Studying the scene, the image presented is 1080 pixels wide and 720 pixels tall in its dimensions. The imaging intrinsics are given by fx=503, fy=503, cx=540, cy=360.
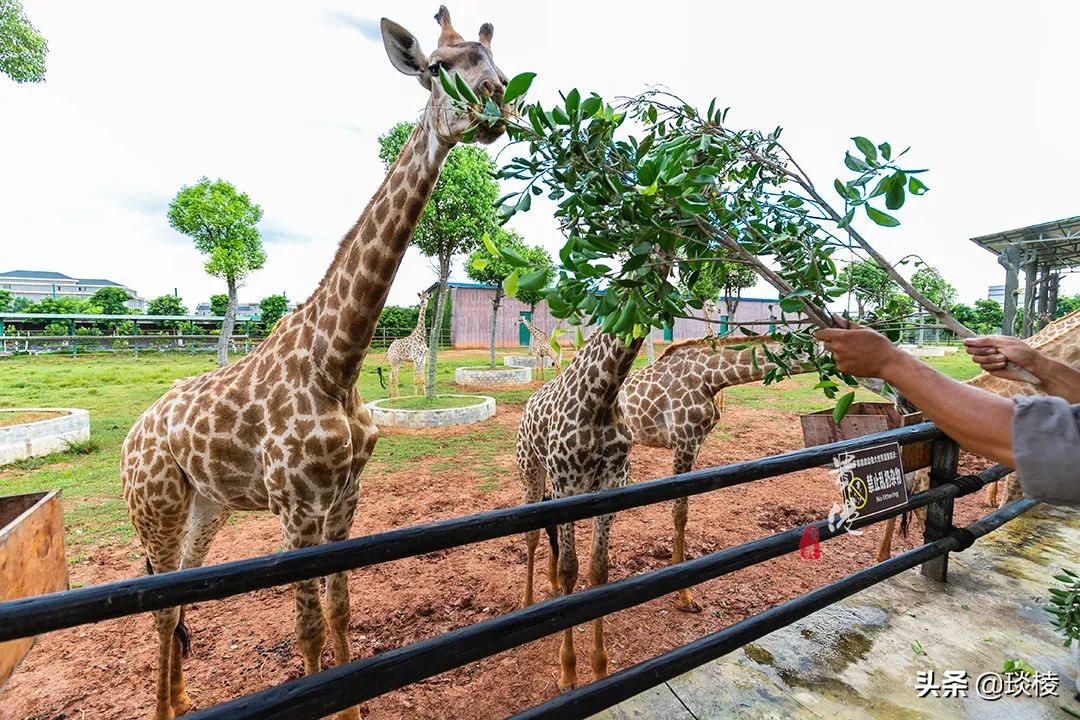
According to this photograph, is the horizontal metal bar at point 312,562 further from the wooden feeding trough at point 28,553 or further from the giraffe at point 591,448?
the wooden feeding trough at point 28,553

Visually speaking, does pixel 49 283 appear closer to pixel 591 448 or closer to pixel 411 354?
pixel 411 354

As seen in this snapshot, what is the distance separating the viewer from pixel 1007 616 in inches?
111

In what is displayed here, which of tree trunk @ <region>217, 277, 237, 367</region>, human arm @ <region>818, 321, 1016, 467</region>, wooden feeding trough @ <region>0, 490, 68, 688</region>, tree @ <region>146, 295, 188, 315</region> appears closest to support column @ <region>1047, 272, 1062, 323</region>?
human arm @ <region>818, 321, 1016, 467</region>

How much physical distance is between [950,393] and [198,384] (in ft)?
10.5

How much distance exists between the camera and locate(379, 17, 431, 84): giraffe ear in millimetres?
2131

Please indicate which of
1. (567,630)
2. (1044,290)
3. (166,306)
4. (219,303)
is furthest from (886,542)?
(166,306)

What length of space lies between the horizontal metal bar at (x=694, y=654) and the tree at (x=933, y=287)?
1.24 metres

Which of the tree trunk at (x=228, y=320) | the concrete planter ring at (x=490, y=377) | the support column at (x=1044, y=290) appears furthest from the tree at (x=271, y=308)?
the support column at (x=1044, y=290)

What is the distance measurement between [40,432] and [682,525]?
27.4 feet

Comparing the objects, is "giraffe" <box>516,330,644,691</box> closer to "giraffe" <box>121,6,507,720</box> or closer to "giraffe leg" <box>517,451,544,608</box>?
"giraffe leg" <box>517,451,544,608</box>

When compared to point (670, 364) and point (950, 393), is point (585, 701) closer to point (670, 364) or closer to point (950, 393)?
point (950, 393)

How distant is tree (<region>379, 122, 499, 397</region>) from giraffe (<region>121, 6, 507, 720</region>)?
7680 mm

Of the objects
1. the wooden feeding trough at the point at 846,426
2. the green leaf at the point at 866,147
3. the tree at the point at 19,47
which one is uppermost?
the tree at the point at 19,47

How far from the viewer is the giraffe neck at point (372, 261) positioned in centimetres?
217
